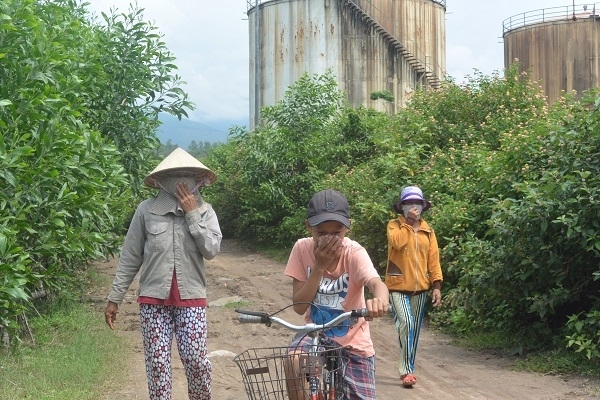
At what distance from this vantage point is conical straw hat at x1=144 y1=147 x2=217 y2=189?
5.93 m

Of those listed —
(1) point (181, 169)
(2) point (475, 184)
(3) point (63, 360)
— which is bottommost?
(3) point (63, 360)

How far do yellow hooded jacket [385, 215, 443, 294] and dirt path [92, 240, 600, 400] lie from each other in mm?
1002

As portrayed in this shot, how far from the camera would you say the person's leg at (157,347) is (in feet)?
19.0

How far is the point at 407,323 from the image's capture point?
826 cm

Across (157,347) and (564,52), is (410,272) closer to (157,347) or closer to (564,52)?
(157,347)

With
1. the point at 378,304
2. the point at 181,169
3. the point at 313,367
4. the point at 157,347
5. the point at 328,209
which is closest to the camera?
the point at 313,367

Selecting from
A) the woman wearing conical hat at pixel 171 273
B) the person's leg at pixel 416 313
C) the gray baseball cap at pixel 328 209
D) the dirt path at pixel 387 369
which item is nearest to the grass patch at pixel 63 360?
the dirt path at pixel 387 369

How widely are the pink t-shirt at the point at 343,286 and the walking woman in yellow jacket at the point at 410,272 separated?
3.76m

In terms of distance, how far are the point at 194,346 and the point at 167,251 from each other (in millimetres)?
648

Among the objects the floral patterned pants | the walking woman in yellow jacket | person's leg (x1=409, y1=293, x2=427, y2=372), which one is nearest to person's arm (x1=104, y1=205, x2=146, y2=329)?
the floral patterned pants

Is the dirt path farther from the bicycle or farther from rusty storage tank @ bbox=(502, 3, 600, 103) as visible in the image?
rusty storage tank @ bbox=(502, 3, 600, 103)

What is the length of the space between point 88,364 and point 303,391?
5428 millimetres

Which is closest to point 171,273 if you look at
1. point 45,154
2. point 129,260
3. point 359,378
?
point 129,260

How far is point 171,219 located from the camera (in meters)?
5.96
